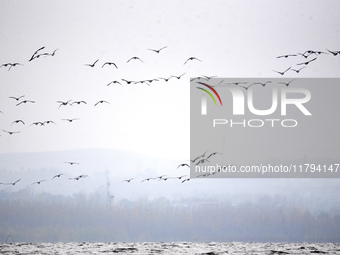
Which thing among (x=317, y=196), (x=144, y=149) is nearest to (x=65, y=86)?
(x=144, y=149)

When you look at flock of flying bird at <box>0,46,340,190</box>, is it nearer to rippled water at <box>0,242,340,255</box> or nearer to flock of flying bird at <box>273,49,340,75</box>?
flock of flying bird at <box>273,49,340,75</box>

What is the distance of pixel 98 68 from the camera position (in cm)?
877

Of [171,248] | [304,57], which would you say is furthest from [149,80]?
[171,248]

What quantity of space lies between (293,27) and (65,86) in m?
3.11

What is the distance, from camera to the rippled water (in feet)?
27.7

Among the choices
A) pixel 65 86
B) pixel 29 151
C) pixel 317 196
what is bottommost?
pixel 317 196

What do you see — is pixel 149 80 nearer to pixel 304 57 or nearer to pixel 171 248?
pixel 304 57

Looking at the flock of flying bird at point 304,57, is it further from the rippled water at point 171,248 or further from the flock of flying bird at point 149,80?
the rippled water at point 171,248

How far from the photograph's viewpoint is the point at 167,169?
8.83m

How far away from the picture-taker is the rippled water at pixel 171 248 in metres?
8.45

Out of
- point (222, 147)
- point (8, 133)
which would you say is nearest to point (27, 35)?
point (8, 133)

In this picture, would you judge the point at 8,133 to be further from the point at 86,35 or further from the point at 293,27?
the point at 293,27

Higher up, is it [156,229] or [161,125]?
[161,125]

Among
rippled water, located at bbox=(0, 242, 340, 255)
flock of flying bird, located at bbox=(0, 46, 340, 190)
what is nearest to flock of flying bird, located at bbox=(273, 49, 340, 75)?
flock of flying bird, located at bbox=(0, 46, 340, 190)
